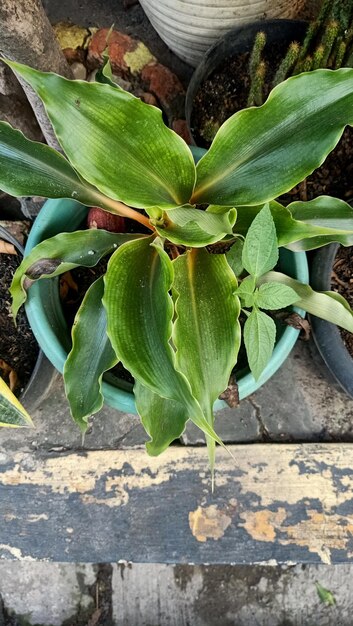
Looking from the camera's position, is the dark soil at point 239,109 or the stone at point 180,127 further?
the stone at point 180,127

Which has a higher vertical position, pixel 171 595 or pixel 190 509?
pixel 190 509

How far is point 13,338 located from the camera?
124 cm

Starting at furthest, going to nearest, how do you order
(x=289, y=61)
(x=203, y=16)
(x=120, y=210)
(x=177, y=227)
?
(x=203, y=16)
(x=289, y=61)
(x=120, y=210)
(x=177, y=227)

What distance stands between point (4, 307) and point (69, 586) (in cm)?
76

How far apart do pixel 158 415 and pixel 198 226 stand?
1.08 feet

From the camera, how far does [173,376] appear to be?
746mm

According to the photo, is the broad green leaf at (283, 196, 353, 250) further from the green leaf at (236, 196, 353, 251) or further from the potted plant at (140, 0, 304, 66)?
the potted plant at (140, 0, 304, 66)

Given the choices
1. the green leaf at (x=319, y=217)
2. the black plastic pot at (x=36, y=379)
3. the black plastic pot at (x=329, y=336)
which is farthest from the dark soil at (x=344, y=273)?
Result: the black plastic pot at (x=36, y=379)

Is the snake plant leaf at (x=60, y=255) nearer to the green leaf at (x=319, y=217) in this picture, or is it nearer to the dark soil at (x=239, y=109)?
the green leaf at (x=319, y=217)

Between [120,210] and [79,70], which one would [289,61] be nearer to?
[120,210]

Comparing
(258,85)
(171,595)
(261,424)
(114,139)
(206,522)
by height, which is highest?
(258,85)

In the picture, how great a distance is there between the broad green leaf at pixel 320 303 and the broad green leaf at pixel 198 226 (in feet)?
0.56

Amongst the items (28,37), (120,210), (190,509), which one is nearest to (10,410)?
(120,210)

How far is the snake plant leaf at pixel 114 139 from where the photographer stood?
694mm
